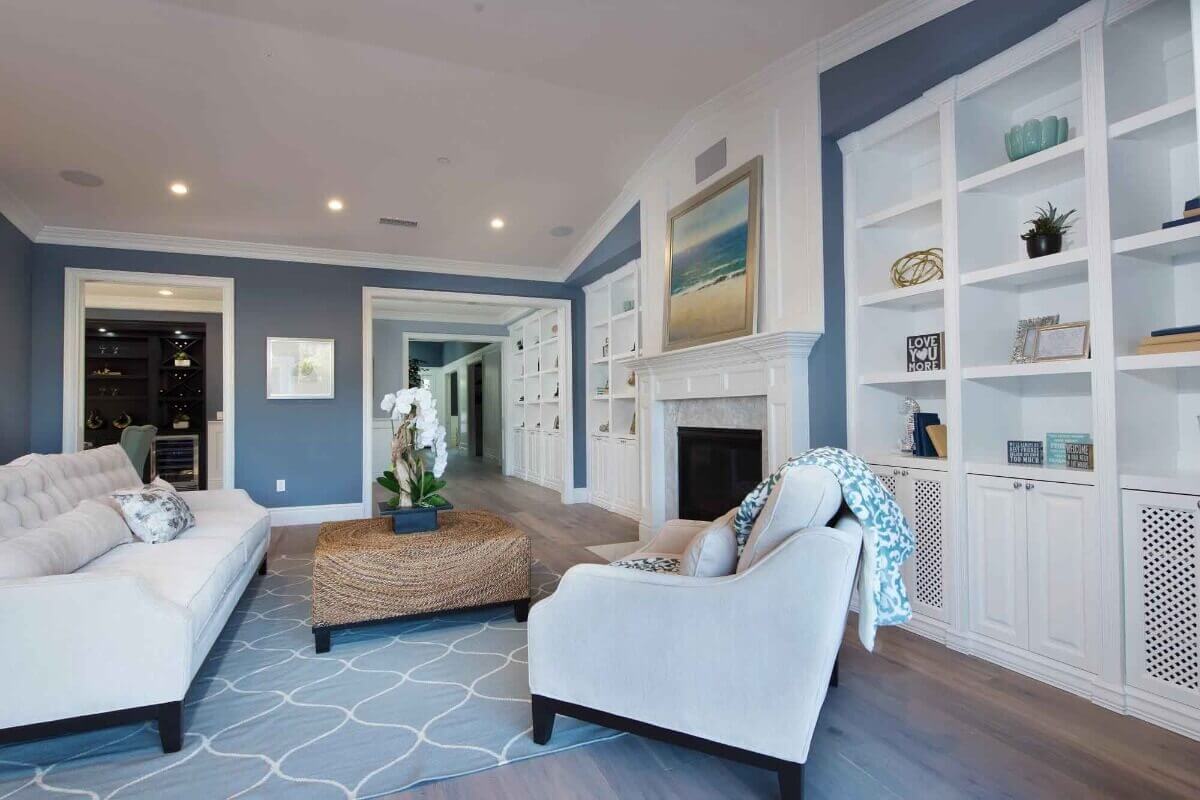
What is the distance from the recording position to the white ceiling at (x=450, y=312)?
845 centimetres

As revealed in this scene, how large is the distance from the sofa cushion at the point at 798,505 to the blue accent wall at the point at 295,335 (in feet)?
16.8

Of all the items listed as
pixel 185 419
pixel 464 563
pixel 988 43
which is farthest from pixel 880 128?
pixel 185 419

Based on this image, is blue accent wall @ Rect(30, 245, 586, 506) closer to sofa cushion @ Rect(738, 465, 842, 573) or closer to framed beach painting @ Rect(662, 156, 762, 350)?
framed beach painting @ Rect(662, 156, 762, 350)

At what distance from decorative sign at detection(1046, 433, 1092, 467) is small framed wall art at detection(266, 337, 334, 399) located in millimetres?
5534

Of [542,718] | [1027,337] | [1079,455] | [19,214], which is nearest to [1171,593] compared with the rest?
[1079,455]

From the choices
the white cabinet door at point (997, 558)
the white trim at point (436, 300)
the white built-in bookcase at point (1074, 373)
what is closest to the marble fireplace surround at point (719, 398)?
the white built-in bookcase at point (1074, 373)

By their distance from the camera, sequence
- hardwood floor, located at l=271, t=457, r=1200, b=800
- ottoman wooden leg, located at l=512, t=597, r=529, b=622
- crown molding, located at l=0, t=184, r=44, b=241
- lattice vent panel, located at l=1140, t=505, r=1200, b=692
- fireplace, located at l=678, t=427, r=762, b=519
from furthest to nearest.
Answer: crown molding, located at l=0, t=184, r=44, b=241 < fireplace, located at l=678, t=427, r=762, b=519 < ottoman wooden leg, located at l=512, t=597, r=529, b=622 < lattice vent panel, located at l=1140, t=505, r=1200, b=692 < hardwood floor, located at l=271, t=457, r=1200, b=800

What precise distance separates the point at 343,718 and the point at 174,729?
49 cm

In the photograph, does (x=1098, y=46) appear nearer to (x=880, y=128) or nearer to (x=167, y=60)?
(x=880, y=128)

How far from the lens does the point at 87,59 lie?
9.28 feet

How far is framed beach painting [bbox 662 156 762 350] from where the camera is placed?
3467 millimetres

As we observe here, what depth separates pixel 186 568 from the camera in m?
2.34

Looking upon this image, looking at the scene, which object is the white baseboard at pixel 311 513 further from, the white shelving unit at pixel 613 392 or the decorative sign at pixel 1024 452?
the decorative sign at pixel 1024 452

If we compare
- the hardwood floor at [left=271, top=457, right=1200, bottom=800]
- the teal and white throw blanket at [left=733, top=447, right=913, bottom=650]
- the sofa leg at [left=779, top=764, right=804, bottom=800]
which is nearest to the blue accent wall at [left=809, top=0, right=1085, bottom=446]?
the hardwood floor at [left=271, top=457, right=1200, bottom=800]
